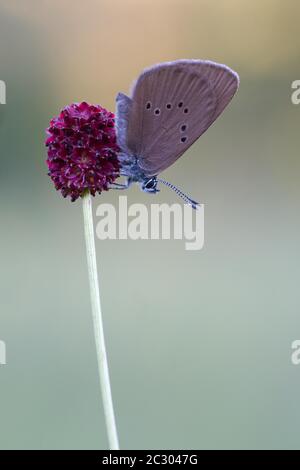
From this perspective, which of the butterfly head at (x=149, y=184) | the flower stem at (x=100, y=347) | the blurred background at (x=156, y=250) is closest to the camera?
the flower stem at (x=100, y=347)

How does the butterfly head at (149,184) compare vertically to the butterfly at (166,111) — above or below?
below

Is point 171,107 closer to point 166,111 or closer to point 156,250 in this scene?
point 166,111

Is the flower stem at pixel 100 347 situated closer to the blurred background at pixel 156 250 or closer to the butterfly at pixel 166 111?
the butterfly at pixel 166 111

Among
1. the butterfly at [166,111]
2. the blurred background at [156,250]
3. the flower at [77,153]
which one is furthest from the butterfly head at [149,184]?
the blurred background at [156,250]

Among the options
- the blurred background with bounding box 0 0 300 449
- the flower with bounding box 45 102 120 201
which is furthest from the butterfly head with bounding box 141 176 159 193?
the blurred background with bounding box 0 0 300 449

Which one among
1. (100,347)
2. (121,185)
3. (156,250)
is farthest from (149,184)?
(156,250)

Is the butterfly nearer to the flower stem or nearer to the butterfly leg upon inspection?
the butterfly leg
